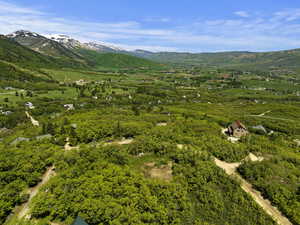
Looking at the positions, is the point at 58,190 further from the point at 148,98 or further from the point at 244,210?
the point at 148,98

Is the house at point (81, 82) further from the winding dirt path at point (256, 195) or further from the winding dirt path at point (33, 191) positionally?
the winding dirt path at point (256, 195)

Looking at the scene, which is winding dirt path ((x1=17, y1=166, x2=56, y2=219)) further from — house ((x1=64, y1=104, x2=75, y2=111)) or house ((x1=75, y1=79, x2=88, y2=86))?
house ((x1=75, y1=79, x2=88, y2=86))

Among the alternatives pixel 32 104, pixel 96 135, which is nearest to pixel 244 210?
pixel 96 135

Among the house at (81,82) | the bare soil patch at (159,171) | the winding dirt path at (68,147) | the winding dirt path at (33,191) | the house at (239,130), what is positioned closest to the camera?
the winding dirt path at (33,191)

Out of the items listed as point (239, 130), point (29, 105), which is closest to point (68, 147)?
point (239, 130)

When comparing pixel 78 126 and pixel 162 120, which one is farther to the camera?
pixel 162 120

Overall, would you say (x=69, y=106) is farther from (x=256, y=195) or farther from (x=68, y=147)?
(x=256, y=195)

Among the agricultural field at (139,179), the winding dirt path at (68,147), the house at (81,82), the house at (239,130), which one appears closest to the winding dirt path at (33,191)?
the agricultural field at (139,179)

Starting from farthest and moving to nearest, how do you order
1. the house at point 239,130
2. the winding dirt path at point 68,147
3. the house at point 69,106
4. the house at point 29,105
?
the house at point 69,106
the house at point 29,105
the house at point 239,130
the winding dirt path at point 68,147
